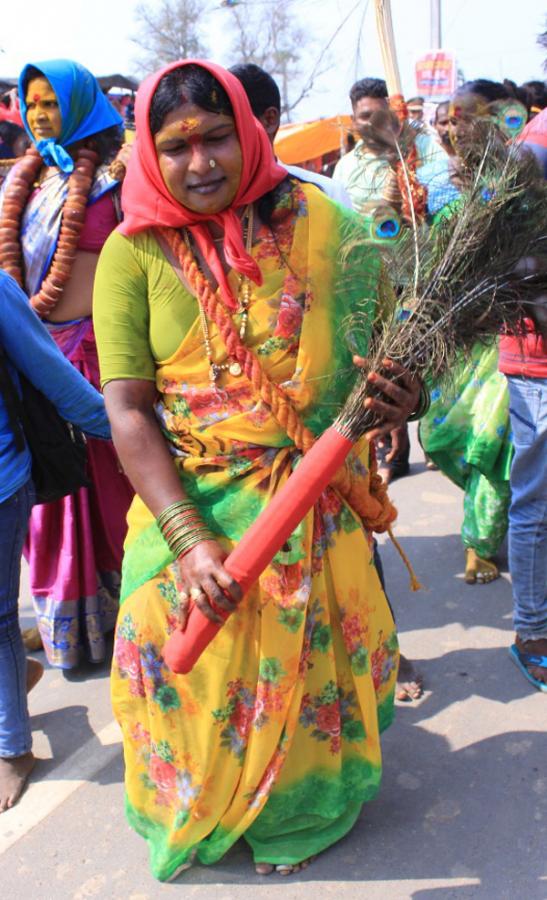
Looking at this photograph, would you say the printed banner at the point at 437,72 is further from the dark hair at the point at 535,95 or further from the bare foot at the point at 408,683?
the bare foot at the point at 408,683

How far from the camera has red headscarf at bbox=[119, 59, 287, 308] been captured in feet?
6.56

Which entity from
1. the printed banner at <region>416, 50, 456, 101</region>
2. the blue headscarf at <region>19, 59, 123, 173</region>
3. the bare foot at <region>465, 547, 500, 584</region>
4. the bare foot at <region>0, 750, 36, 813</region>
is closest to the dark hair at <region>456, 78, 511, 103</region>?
the blue headscarf at <region>19, 59, 123, 173</region>

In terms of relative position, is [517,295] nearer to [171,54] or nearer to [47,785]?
[47,785]

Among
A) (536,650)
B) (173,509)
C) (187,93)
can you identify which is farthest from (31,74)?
(536,650)

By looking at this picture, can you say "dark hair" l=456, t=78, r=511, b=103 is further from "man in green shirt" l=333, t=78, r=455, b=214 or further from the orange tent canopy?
the orange tent canopy

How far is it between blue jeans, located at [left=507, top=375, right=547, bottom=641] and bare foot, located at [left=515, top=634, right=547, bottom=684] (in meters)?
0.02

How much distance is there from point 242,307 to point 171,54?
3330 cm

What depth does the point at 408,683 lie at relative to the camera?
311cm

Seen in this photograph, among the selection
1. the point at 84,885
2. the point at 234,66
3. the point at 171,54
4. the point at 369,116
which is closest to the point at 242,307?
the point at 369,116

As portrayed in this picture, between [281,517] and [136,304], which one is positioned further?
[136,304]

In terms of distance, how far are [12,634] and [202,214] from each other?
1.49 metres

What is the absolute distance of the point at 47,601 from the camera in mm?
3543

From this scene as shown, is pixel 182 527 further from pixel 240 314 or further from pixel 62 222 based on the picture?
pixel 62 222

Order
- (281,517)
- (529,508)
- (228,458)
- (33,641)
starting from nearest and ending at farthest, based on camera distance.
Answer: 1. (281,517)
2. (228,458)
3. (529,508)
4. (33,641)
